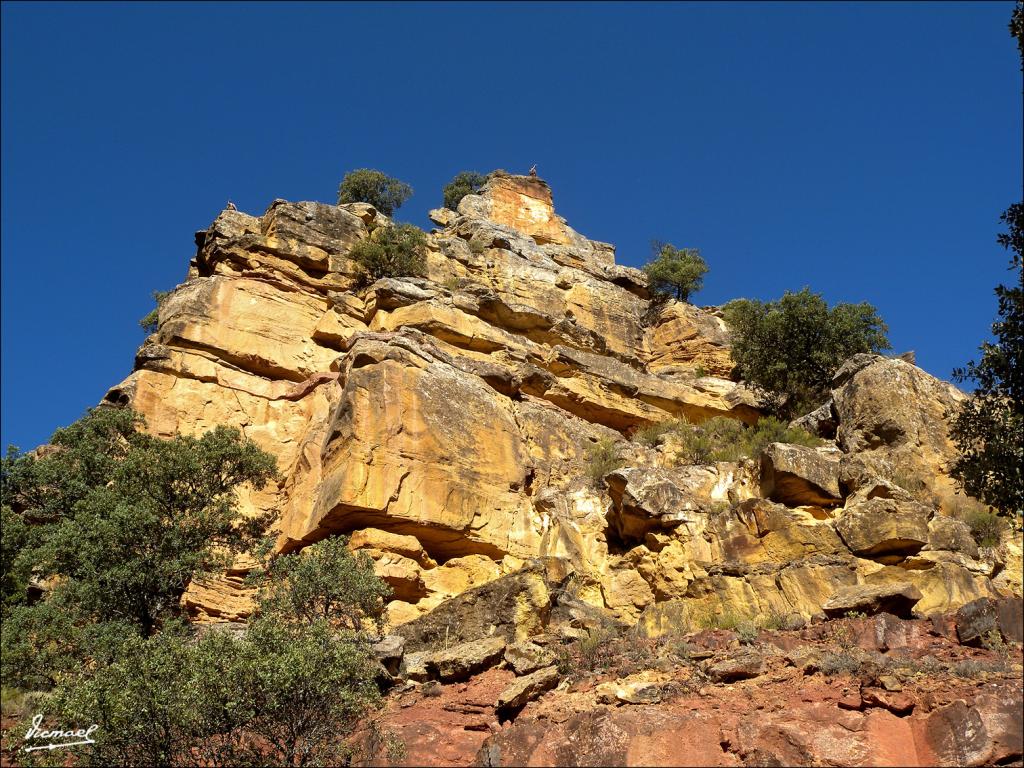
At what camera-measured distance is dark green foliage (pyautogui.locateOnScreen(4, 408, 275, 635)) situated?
20.0m

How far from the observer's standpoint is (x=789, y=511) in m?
21.5

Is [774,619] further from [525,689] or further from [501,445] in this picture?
[501,445]

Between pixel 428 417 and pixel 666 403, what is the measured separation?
462 inches

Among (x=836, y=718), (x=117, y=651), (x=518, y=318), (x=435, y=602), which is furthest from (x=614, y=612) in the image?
(x=518, y=318)

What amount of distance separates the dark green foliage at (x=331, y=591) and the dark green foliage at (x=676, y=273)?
2563cm

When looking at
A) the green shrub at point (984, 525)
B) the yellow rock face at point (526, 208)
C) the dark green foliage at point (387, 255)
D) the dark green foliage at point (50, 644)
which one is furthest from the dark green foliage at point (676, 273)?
the dark green foliage at point (50, 644)

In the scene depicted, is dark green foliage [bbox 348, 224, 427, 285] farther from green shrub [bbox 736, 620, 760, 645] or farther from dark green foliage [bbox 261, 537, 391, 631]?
green shrub [bbox 736, 620, 760, 645]

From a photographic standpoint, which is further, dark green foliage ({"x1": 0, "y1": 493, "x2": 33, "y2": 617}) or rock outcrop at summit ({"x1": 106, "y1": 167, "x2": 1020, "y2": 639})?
dark green foliage ({"x1": 0, "y1": 493, "x2": 33, "y2": 617})

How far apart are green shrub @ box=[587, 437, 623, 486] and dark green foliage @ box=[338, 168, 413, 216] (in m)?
24.3

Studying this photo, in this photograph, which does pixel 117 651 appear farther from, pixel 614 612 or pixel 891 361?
pixel 891 361
